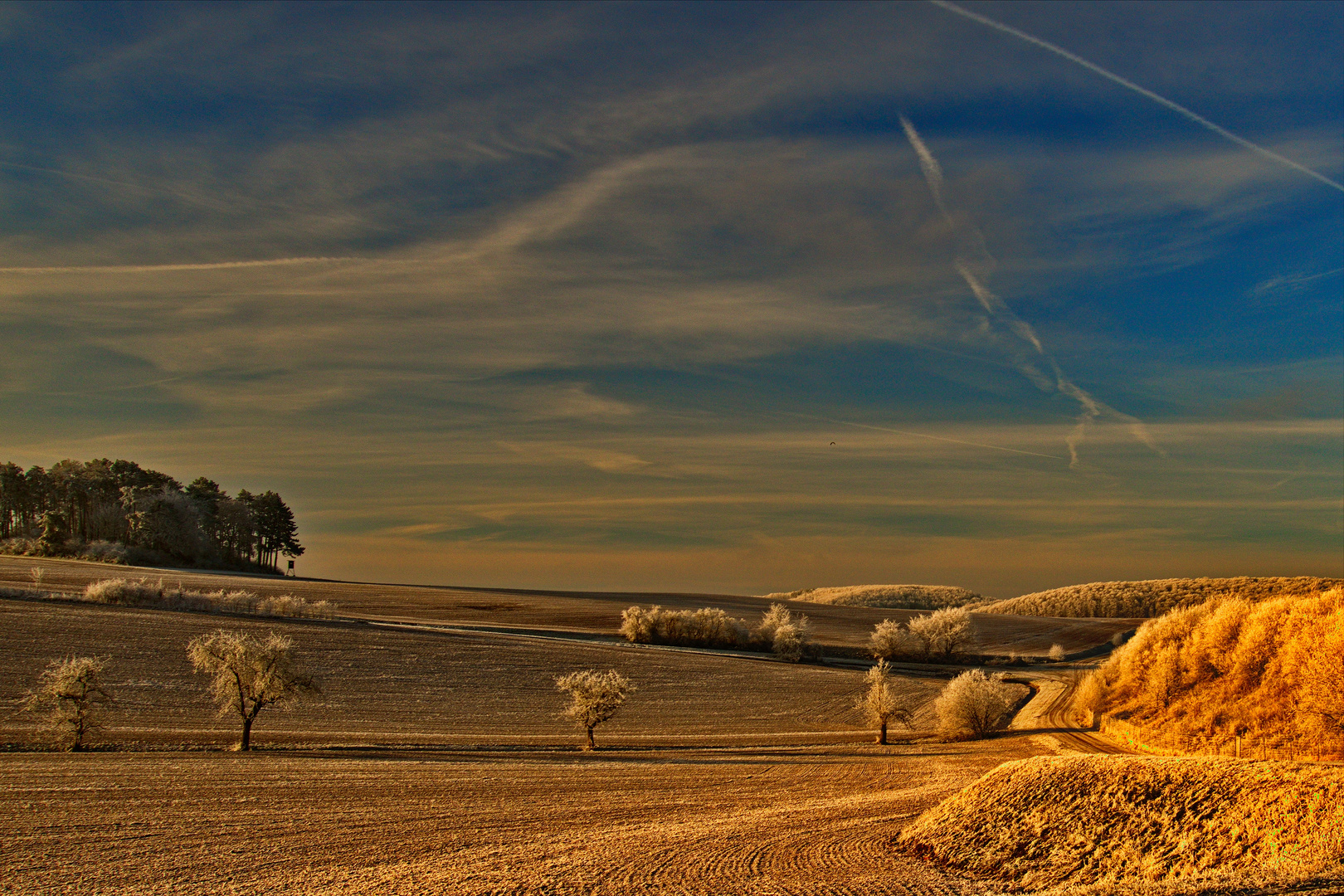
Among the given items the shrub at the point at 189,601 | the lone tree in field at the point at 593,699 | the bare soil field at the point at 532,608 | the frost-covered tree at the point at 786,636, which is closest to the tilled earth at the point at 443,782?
the lone tree in field at the point at 593,699

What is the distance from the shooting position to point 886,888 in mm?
19797

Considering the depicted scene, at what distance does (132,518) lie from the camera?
4951 inches

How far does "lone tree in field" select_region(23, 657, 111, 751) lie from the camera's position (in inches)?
1351

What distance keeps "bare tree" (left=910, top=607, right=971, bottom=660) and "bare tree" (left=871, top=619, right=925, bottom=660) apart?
0.76 meters

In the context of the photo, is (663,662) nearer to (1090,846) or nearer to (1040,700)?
(1040,700)

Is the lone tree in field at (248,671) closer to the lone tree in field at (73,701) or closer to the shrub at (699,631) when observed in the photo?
the lone tree in field at (73,701)

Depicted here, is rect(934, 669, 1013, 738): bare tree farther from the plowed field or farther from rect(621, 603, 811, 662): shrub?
rect(621, 603, 811, 662): shrub

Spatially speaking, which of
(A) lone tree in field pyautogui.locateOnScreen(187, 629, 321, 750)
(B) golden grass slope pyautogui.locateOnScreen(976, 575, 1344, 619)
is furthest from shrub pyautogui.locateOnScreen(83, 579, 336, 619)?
(B) golden grass slope pyautogui.locateOnScreen(976, 575, 1344, 619)

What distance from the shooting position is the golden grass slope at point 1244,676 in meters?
36.8

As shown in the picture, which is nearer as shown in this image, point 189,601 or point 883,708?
point 883,708

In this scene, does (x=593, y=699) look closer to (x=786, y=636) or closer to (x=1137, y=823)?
(x=1137, y=823)

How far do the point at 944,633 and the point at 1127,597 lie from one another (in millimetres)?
81677

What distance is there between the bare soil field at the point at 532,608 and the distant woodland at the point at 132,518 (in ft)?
47.9

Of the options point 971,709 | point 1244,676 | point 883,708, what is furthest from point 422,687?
point 1244,676
